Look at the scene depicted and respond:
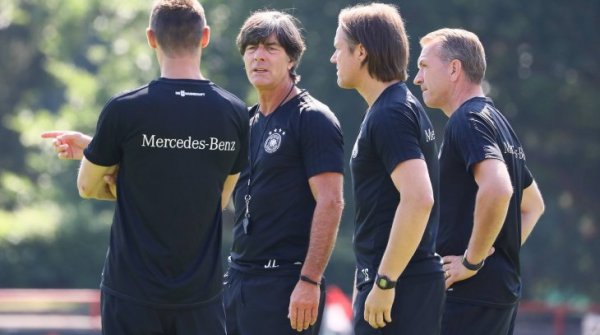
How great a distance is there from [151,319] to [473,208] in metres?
1.83

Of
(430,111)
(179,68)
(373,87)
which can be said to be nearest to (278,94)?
(373,87)

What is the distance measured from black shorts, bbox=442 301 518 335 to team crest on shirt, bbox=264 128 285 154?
3.96 feet

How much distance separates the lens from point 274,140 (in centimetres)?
577

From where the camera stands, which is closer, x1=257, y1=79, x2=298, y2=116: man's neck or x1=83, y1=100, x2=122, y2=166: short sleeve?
x1=83, y1=100, x2=122, y2=166: short sleeve

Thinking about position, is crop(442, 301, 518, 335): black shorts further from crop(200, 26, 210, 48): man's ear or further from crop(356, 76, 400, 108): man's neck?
crop(200, 26, 210, 48): man's ear

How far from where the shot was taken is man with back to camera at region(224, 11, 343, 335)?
563 centimetres

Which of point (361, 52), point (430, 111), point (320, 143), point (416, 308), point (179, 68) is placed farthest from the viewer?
point (430, 111)

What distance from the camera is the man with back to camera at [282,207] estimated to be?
5633mm

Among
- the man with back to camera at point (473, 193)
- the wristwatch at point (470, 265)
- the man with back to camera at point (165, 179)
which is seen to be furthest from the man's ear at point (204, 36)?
the wristwatch at point (470, 265)

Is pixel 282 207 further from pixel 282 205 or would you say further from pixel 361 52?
pixel 361 52

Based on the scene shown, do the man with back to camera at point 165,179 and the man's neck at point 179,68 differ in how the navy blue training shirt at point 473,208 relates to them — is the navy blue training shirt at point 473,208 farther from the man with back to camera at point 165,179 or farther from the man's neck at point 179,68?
the man's neck at point 179,68

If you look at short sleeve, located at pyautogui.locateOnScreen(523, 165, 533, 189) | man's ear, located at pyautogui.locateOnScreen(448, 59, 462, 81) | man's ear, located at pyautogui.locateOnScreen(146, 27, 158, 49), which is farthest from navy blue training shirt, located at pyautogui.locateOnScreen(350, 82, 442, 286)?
man's ear, located at pyautogui.locateOnScreen(146, 27, 158, 49)

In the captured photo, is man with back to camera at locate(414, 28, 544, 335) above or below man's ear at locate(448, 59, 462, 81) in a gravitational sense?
below

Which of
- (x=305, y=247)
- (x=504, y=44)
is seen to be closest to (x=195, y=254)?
(x=305, y=247)
